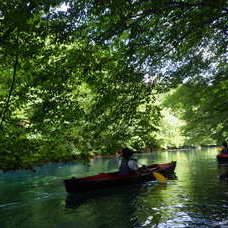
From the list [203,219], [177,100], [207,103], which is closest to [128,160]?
[177,100]

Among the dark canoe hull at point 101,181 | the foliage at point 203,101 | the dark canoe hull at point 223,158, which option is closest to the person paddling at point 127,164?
the dark canoe hull at point 101,181

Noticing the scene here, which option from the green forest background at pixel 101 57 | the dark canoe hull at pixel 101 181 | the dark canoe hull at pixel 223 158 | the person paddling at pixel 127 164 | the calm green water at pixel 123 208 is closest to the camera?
the green forest background at pixel 101 57

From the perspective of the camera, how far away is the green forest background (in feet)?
20.9

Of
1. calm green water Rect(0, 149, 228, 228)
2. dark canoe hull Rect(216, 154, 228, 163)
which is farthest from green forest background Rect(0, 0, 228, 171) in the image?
dark canoe hull Rect(216, 154, 228, 163)

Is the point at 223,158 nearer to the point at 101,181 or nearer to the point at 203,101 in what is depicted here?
the point at 203,101

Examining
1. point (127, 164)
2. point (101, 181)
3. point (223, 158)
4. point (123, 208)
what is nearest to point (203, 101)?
point (127, 164)

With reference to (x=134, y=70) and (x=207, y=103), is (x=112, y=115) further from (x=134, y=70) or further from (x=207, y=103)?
(x=207, y=103)

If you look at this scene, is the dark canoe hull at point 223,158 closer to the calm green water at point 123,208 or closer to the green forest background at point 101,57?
the calm green water at point 123,208

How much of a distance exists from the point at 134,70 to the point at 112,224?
409 cm

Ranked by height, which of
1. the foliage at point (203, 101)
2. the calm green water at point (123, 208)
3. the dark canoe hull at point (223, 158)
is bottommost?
the calm green water at point (123, 208)

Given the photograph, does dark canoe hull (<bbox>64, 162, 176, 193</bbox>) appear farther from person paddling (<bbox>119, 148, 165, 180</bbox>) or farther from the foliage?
the foliage

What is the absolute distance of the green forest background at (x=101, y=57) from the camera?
250 inches

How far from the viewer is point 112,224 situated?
724 cm

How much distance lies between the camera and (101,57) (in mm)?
7863
